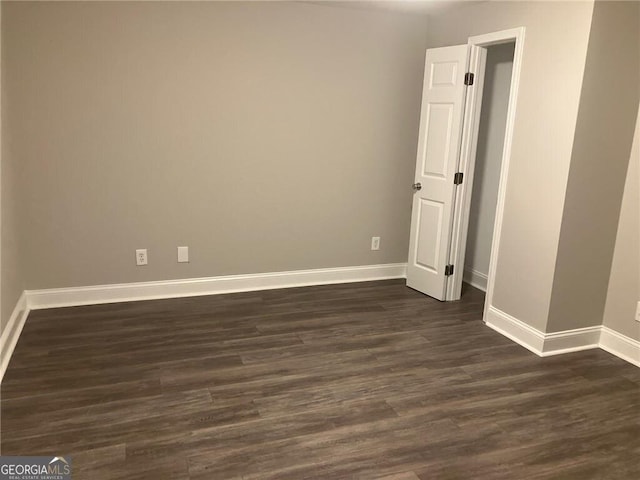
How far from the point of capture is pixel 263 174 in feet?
13.6

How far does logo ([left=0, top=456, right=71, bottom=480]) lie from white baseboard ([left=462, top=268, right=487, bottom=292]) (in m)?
3.49

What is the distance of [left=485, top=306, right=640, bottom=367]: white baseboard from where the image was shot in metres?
3.30

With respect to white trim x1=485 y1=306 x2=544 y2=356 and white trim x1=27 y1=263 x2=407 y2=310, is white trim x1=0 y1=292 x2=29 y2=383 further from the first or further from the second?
white trim x1=485 y1=306 x2=544 y2=356

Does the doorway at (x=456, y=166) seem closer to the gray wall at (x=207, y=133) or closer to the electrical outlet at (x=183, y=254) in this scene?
the gray wall at (x=207, y=133)

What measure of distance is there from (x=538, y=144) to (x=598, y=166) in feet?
1.22

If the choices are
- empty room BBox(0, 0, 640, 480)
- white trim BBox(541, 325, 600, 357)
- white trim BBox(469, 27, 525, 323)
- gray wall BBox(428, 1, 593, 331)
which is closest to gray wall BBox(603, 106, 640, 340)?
empty room BBox(0, 0, 640, 480)

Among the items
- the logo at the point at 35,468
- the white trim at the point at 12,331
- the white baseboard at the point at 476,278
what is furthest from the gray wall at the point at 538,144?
the white trim at the point at 12,331

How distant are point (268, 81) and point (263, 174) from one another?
0.72 m

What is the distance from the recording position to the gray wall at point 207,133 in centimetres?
353

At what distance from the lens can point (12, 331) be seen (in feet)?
10.4

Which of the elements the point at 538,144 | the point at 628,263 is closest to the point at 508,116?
the point at 538,144

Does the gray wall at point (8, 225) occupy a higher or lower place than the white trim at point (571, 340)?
higher

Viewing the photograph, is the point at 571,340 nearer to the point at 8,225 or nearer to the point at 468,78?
the point at 468,78

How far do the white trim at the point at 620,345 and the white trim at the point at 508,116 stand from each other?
0.76 metres
